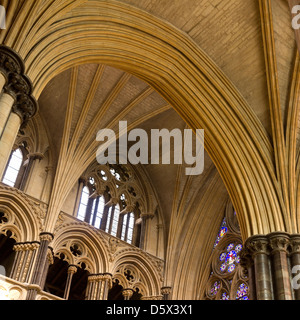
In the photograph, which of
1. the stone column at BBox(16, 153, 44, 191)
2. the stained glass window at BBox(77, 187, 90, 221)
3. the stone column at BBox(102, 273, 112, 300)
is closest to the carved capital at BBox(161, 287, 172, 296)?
the stone column at BBox(102, 273, 112, 300)

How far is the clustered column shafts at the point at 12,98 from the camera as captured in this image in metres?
7.39

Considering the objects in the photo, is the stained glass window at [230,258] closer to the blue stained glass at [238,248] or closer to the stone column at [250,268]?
the blue stained glass at [238,248]

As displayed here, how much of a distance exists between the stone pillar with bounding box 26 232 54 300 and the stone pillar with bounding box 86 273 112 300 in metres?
1.75

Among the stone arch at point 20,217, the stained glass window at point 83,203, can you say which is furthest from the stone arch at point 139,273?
the stone arch at point 20,217

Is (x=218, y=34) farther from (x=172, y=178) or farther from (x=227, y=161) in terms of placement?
(x=172, y=178)

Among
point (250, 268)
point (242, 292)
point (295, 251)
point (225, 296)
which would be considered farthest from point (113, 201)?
point (295, 251)

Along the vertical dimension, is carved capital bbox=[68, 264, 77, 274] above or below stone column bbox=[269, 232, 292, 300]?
above

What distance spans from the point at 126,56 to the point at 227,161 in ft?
11.5

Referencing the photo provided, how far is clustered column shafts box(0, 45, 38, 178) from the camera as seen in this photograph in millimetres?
7393

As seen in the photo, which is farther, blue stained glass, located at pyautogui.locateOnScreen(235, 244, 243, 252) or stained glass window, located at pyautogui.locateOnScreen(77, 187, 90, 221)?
blue stained glass, located at pyautogui.locateOnScreen(235, 244, 243, 252)

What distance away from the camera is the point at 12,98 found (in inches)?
305

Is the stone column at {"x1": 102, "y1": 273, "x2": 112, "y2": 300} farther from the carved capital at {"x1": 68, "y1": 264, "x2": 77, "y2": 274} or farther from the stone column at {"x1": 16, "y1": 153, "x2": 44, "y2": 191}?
the stone column at {"x1": 16, "y1": 153, "x2": 44, "y2": 191}

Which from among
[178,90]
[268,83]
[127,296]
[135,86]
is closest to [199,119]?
[178,90]

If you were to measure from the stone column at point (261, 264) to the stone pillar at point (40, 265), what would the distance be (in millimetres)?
4861
